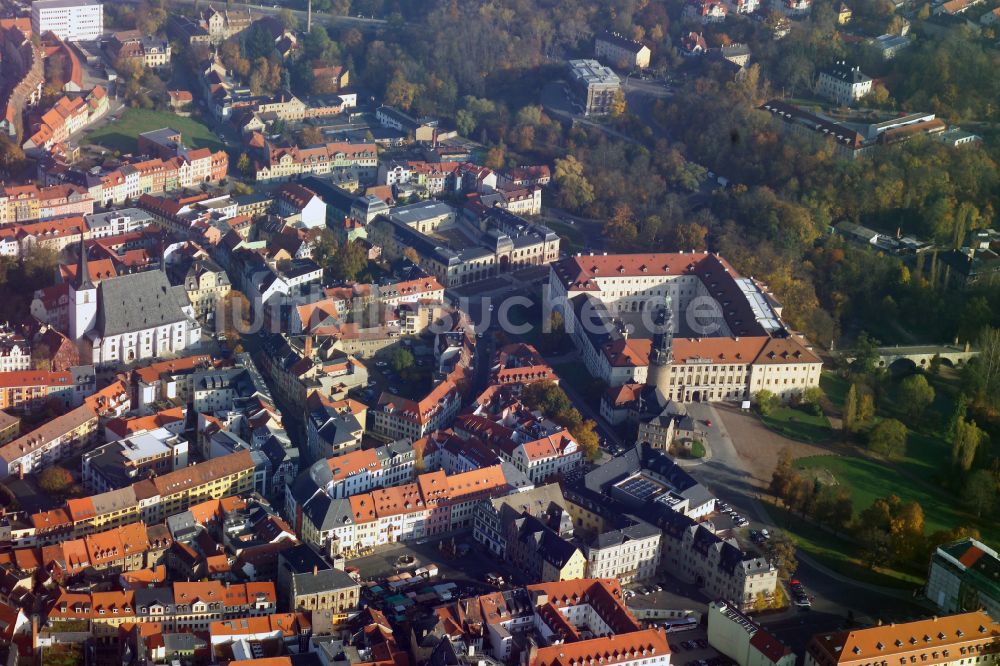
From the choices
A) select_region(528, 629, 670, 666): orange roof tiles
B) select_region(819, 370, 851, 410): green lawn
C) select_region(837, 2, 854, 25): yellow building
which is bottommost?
select_region(819, 370, 851, 410): green lawn

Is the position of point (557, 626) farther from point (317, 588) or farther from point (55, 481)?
point (55, 481)

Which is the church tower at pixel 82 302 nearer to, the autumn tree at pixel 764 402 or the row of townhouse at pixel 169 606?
the row of townhouse at pixel 169 606

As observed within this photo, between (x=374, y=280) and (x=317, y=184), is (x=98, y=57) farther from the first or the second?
(x=374, y=280)

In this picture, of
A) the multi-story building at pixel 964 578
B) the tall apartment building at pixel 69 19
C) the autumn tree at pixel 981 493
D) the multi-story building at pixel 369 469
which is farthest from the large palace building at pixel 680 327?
the tall apartment building at pixel 69 19

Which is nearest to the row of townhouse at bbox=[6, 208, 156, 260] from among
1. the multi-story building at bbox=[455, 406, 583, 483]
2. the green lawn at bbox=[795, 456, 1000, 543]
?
the multi-story building at bbox=[455, 406, 583, 483]

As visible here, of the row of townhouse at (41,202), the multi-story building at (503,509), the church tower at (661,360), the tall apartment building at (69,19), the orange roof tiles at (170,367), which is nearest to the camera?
the multi-story building at (503,509)

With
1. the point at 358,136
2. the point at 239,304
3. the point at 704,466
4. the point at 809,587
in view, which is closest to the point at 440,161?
the point at 358,136

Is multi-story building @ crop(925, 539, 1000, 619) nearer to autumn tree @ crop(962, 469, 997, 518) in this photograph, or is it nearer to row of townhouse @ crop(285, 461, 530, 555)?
autumn tree @ crop(962, 469, 997, 518)
